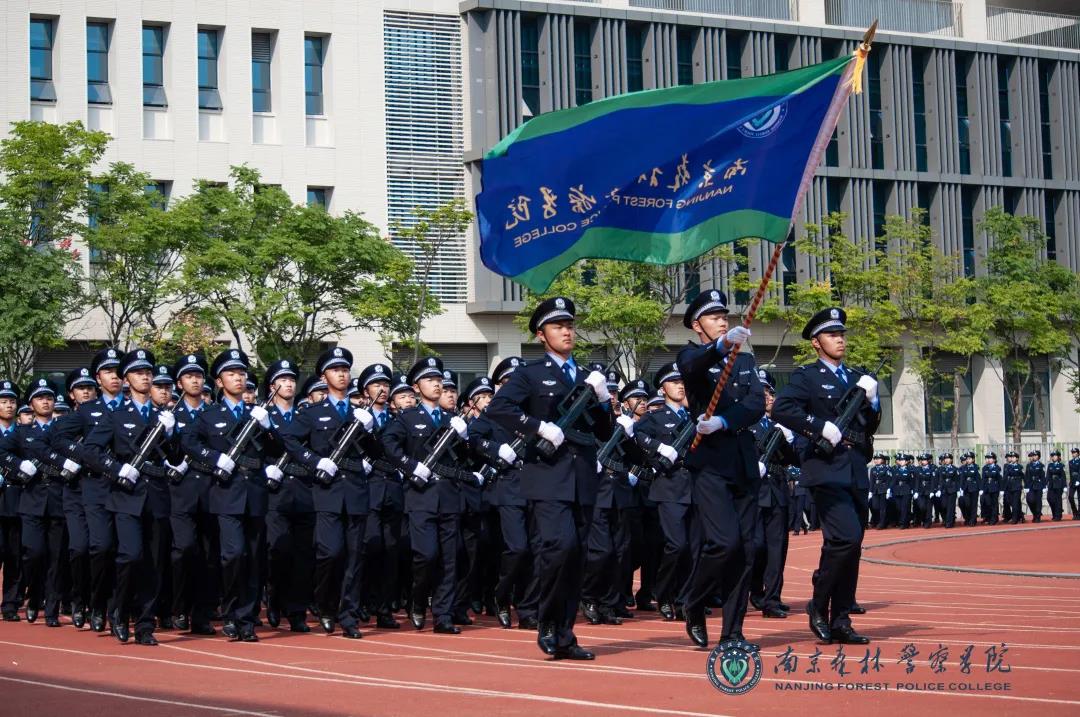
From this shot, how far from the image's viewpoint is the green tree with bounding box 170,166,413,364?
1305 inches

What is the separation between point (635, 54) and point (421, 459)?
34486 mm

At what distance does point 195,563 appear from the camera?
13.2m

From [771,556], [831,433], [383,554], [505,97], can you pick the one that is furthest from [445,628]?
[505,97]

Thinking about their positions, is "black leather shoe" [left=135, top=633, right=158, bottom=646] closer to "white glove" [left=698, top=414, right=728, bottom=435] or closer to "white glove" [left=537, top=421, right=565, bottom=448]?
"white glove" [left=537, top=421, right=565, bottom=448]

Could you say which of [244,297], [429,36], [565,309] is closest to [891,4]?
[429,36]

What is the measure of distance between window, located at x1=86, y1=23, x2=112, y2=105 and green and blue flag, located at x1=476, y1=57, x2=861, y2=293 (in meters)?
29.6

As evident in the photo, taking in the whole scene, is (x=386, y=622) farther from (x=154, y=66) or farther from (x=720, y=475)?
(x=154, y=66)

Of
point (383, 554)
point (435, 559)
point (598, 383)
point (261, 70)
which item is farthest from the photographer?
point (261, 70)

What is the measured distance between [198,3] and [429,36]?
6.53 meters

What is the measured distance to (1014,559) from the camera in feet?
70.7

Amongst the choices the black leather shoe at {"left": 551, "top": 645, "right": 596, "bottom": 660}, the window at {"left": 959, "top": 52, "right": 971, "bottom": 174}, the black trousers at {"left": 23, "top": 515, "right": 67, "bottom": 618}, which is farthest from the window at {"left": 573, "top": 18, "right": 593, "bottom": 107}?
the black leather shoe at {"left": 551, "top": 645, "right": 596, "bottom": 660}

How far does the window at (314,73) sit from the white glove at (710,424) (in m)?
33.5

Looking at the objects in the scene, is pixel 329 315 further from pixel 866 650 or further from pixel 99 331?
pixel 866 650

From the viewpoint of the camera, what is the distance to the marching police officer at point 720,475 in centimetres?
1020
